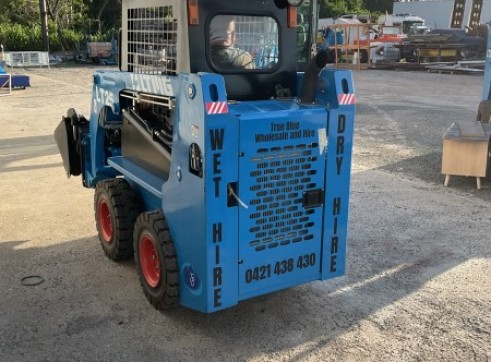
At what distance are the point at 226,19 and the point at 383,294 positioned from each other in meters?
2.39

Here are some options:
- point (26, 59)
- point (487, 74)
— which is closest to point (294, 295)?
point (487, 74)

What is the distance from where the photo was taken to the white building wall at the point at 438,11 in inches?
1574

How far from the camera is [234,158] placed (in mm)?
3191

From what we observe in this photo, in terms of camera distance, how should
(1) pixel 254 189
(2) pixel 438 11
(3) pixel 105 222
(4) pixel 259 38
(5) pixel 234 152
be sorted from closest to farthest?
(5) pixel 234 152, (1) pixel 254 189, (4) pixel 259 38, (3) pixel 105 222, (2) pixel 438 11

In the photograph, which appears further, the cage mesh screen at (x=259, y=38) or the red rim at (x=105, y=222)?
the red rim at (x=105, y=222)

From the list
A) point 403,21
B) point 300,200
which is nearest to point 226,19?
point 300,200

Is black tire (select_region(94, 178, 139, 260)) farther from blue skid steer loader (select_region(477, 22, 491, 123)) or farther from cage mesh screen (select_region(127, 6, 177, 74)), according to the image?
blue skid steer loader (select_region(477, 22, 491, 123))

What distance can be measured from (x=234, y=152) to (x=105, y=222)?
210 cm

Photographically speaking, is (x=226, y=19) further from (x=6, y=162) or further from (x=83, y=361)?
(x=6, y=162)

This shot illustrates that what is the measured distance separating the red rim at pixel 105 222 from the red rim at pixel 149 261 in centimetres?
94

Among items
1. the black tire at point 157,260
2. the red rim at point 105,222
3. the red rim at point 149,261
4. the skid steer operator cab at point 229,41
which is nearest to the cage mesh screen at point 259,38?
the skid steer operator cab at point 229,41

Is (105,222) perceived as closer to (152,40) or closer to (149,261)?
(149,261)

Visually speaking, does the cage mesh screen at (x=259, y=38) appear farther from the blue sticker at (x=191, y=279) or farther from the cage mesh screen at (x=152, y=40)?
the blue sticker at (x=191, y=279)

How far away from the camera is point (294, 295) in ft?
13.5
